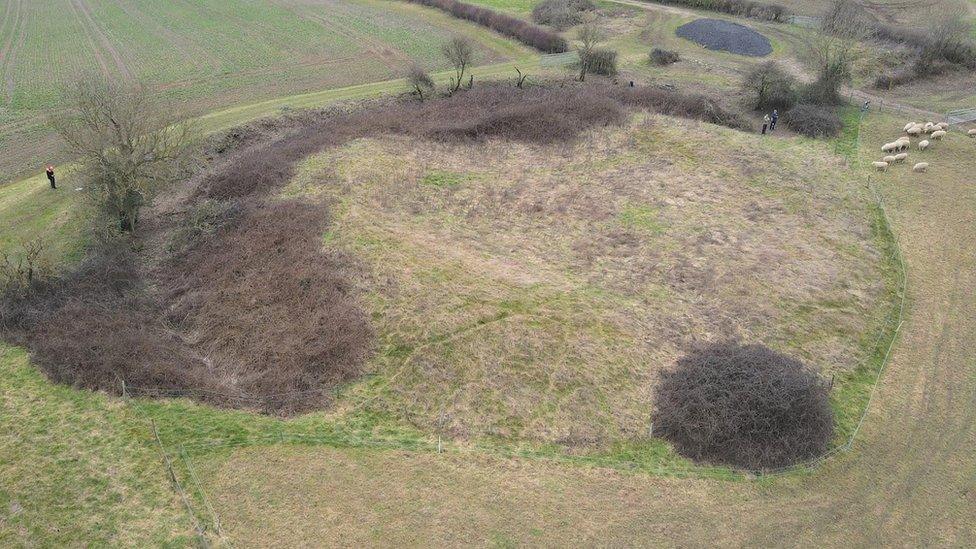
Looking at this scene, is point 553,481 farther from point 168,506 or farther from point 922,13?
point 922,13

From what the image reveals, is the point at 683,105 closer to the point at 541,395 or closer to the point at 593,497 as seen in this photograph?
the point at 541,395

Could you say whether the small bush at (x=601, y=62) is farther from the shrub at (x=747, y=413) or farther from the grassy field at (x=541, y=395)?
the shrub at (x=747, y=413)

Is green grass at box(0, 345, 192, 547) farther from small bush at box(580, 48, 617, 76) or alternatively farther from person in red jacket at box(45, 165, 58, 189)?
small bush at box(580, 48, 617, 76)

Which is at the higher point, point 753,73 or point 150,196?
point 753,73

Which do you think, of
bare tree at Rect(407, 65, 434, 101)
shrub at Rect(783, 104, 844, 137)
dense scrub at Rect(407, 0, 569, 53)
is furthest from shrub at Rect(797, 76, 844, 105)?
bare tree at Rect(407, 65, 434, 101)

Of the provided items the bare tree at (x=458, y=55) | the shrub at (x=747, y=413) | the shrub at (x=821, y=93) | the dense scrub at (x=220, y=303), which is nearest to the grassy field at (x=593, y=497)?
the shrub at (x=747, y=413)

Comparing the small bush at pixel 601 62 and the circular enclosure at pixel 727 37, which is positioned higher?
the circular enclosure at pixel 727 37

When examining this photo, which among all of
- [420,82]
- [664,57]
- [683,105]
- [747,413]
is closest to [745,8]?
[664,57]

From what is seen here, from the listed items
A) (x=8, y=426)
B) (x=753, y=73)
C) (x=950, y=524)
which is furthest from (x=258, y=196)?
(x=753, y=73)
